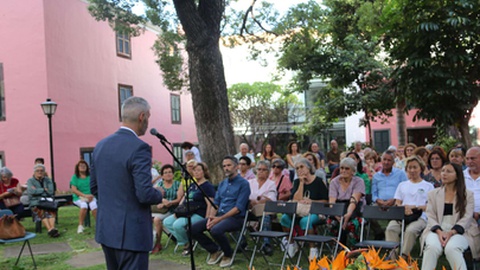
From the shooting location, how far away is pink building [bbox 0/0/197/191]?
1559cm

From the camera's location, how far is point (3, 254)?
768 cm

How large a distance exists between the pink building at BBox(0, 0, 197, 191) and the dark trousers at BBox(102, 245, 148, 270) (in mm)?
13273

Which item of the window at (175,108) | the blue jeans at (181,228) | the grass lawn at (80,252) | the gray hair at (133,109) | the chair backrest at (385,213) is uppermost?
the window at (175,108)

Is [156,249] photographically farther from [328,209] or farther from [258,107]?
[258,107]

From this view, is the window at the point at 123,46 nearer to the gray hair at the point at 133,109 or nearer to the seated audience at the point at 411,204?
the seated audience at the point at 411,204

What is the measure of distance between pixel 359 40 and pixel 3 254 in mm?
13796

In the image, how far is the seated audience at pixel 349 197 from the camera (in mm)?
6500

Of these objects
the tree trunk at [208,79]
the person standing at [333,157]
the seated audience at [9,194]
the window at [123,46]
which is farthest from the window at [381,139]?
the seated audience at [9,194]

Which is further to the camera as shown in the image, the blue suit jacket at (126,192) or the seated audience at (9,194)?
the seated audience at (9,194)

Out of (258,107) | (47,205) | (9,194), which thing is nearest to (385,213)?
(47,205)

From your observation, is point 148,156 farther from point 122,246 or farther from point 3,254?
point 3,254

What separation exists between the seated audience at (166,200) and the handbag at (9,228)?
194 cm

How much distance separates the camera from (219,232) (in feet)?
21.0

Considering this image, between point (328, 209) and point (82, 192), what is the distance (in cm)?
555
